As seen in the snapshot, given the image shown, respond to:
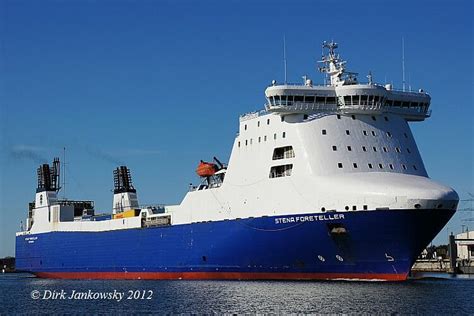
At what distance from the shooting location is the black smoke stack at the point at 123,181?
64188 mm

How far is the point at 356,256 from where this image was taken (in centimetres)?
3969

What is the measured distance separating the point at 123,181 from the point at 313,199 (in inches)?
1062

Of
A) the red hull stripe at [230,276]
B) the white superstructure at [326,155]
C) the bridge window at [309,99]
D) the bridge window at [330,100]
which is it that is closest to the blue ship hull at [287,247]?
the red hull stripe at [230,276]

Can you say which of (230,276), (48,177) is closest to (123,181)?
(48,177)

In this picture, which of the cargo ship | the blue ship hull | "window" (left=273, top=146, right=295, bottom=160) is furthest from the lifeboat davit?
"window" (left=273, top=146, right=295, bottom=160)

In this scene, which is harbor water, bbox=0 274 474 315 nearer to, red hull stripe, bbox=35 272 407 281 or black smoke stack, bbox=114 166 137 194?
red hull stripe, bbox=35 272 407 281

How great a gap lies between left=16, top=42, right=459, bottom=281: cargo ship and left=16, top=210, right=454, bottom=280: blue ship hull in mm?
59

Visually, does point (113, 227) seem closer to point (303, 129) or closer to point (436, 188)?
point (303, 129)

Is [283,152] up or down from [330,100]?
down

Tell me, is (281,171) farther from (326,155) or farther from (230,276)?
(230,276)

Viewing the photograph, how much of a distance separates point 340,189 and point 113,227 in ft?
70.6

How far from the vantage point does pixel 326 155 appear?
42.4 meters

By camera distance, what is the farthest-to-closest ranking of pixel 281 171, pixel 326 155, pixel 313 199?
pixel 281 171, pixel 326 155, pixel 313 199

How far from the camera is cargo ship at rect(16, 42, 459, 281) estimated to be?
128 feet
